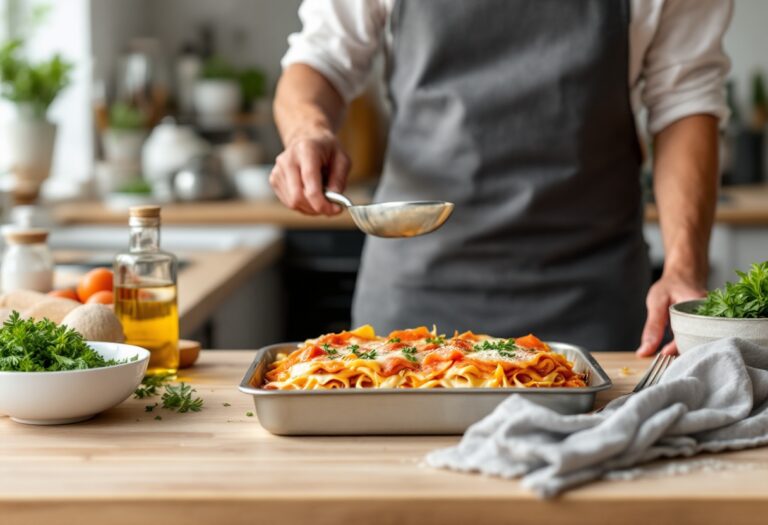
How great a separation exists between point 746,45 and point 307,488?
372 cm

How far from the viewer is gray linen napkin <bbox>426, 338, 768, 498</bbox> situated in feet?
2.70

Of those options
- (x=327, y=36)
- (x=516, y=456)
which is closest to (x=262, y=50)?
(x=327, y=36)

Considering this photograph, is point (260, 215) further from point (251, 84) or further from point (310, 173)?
point (310, 173)

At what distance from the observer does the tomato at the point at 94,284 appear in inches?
56.7

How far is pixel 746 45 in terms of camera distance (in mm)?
4094

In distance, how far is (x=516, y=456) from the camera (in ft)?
2.74

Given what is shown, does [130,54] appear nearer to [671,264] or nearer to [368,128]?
[368,128]

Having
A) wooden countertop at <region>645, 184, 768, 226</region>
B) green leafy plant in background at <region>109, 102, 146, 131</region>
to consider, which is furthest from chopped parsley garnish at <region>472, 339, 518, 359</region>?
green leafy plant in background at <region>109, 102, 146, 131</region>

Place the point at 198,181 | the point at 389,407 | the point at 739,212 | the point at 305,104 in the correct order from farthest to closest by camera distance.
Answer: the point at 198,181 → the point at 739,212 → the point at 305,104 → the point at 389,407

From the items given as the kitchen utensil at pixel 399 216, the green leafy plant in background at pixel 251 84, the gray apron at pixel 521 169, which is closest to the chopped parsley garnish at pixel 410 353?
the kitchen utensil at pixel 399 216

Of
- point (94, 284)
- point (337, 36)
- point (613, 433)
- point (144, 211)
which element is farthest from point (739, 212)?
point (613, 433)

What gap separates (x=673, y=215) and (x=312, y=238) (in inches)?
67.4

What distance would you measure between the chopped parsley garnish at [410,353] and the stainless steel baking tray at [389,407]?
93 mm

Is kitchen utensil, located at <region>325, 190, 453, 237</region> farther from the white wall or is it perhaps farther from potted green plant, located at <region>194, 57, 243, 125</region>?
the white wall
